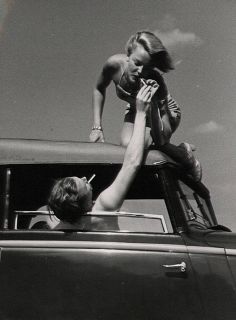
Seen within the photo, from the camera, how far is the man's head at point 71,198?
125 inches

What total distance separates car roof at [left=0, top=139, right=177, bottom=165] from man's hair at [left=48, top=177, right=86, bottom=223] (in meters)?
0.19

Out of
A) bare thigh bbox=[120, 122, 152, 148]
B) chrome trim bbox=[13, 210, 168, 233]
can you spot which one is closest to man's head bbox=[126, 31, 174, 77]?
bare thigh bbox=[120, 122, 152, 148]

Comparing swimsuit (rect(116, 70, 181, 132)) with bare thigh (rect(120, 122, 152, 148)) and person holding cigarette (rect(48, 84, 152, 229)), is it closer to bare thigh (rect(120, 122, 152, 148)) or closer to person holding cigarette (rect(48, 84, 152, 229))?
bare thigh (rect(120, 122, 152, 148))

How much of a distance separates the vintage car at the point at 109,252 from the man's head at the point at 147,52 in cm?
78

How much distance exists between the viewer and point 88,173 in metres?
3.41

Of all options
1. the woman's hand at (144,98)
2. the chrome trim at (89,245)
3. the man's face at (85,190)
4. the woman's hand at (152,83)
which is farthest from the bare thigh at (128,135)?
the chrome trim at (89,245)

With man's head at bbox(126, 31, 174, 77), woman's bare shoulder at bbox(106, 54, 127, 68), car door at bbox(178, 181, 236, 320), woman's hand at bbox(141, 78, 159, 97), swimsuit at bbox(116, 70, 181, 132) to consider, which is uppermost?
woman's bare shoulder at bbox(106, 54, 127, 68)

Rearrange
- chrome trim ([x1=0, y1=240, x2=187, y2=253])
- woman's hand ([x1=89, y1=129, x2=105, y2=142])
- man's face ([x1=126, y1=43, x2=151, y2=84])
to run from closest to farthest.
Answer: chrome trim ([x1=0, y1=240, x2=187, y2=253]), man's face ([x1=126, y1=43, x2=151, y2=84]), woman's hand ([x1=89, y1=129, x2=105, y2=142])

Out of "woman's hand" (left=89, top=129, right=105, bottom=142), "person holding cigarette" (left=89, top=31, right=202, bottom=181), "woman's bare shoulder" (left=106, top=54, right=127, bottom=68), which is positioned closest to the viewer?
"person holding cigarette" (left=89, top=31, right=202, bottom=181)

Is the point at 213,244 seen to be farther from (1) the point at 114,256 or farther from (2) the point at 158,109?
(2) the point at 158,109

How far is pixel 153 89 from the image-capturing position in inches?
139

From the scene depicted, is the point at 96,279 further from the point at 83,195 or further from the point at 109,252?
the point at 83,195

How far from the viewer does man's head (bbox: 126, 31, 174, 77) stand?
3.70 metres

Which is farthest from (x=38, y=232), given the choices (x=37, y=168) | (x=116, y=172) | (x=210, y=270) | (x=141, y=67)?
(x=141, y=67)
